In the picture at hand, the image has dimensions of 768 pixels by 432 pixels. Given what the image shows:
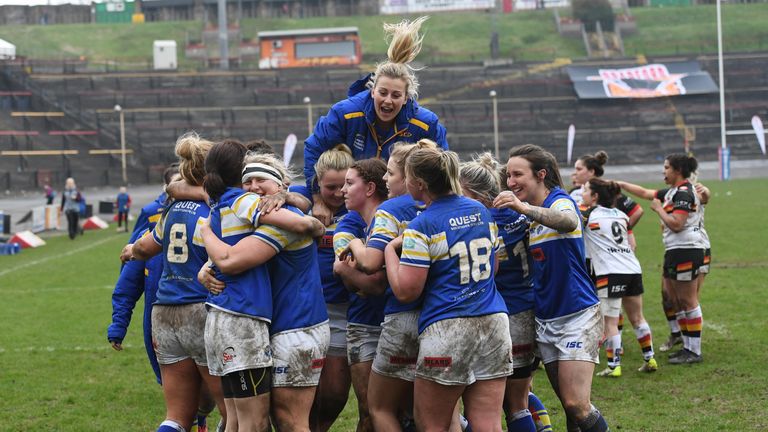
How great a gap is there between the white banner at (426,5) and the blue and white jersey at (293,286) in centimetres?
8932

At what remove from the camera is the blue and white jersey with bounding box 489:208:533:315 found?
250 inches

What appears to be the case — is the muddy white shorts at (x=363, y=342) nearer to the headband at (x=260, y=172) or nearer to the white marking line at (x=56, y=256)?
the headband at (x=260, y=172)

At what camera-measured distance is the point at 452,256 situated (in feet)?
17.4

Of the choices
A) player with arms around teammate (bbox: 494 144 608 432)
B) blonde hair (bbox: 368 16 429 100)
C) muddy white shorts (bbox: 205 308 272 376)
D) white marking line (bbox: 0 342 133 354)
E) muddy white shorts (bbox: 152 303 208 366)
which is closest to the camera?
muddy white shorts (bbox: 205 308 272 376)

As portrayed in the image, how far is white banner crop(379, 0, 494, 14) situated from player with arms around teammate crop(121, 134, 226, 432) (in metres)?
88.7

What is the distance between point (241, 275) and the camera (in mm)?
5254

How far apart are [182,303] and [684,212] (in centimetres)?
600

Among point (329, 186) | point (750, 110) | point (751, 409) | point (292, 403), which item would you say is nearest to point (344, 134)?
point (329, 186)

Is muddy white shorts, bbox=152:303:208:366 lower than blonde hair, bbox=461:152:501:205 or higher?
lower

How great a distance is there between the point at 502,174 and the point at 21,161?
49.6 meters

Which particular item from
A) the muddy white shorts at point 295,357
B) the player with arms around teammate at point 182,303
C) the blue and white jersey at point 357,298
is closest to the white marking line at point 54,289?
the player with arms around teammate at point 182,303

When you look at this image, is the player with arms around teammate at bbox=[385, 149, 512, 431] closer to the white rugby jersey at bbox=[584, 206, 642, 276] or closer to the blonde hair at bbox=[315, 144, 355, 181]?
the blonde hair at bbox=[315, 144, 355, 181]

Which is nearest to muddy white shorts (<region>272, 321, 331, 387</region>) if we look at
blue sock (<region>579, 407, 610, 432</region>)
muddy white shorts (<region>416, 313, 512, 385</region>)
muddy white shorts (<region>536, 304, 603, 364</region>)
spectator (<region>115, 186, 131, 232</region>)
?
muddy white shorts (<region>416, 313, 512, 385</region>)

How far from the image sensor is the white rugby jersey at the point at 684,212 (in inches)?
392
